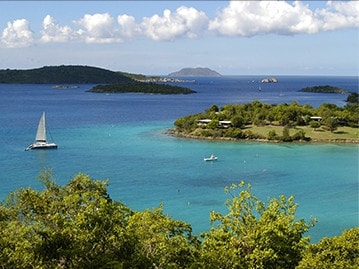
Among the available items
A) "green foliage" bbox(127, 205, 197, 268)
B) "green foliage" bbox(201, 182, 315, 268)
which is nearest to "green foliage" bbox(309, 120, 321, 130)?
"green foliage" bbox(201, 182, 315, 268)

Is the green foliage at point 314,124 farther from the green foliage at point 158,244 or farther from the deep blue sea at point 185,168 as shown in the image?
the green foliage at point 158,244

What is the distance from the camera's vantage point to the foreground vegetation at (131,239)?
1335 cm

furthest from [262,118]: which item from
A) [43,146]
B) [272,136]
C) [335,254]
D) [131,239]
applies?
[131,239]

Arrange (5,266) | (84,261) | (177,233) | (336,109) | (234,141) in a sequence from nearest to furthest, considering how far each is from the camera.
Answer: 1. (5,266)
2. (84,261)
3. (177,233)
4. (234,141)
5. (336,109)

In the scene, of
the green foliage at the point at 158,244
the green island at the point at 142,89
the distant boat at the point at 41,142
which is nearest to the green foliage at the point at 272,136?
the distant boat at the point at 41,142

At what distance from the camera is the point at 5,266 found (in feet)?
40.6

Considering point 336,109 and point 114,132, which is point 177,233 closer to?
point 114,132

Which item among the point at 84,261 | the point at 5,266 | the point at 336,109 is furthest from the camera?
the point at 336,109

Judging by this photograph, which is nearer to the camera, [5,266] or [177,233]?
[5,266]

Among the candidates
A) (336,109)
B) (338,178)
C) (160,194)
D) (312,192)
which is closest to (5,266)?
(160,194)

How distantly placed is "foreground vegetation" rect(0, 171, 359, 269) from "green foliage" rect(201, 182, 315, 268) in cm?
3

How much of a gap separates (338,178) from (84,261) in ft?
123

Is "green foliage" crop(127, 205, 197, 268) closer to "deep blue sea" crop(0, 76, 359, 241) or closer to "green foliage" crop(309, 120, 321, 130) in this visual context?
"deep blue sea" crop(0, 76, 359, 241)

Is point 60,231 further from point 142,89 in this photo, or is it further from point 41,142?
point 142,89
